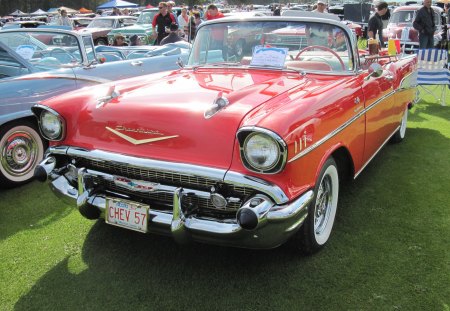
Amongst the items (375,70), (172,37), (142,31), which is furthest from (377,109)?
(142,31)

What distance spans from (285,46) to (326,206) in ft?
4.50

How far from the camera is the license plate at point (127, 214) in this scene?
250cm

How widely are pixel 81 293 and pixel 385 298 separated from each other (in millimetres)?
1734

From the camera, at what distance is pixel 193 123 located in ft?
8.21

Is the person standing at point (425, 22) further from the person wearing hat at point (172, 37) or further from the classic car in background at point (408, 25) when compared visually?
the person wearing hat at point (172, 37)

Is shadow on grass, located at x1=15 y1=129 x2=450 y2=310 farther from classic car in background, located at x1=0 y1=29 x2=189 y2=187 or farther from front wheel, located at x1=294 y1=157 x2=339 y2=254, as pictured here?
classic car in background, located at x1=0 y1=29 x2=189 y2=187

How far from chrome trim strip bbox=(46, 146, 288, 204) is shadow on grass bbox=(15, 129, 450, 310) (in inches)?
25.5

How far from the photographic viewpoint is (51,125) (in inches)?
118

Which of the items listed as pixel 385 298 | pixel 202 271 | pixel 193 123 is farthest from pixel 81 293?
pixel 385 298

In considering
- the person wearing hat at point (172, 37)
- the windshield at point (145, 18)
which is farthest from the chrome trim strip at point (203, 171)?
the windshield at point (145, 18)

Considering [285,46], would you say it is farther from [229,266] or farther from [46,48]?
[46,48]

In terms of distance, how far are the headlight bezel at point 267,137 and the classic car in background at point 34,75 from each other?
2735mm

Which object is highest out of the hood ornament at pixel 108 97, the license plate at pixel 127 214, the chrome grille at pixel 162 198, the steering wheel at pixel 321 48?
the steering wheel at pixel 321 48

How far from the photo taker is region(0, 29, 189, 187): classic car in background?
13.6 ft
